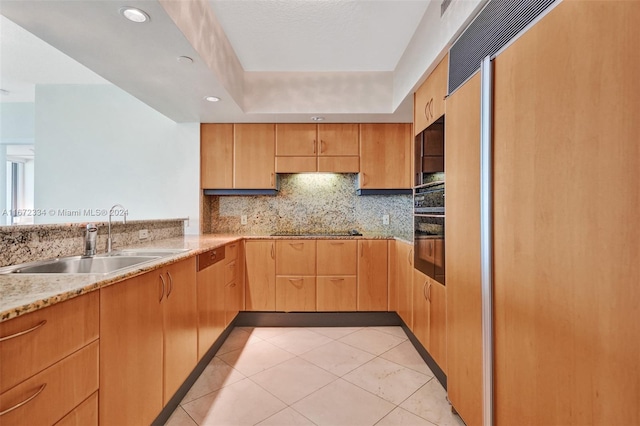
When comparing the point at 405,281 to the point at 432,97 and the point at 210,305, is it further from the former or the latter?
the point at 210,305

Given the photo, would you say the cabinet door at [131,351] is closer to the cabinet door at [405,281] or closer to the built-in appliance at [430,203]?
the built-in appliance at [430,203]

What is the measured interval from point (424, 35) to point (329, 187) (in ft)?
6.30

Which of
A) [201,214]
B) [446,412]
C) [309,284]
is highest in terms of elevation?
[201,214]

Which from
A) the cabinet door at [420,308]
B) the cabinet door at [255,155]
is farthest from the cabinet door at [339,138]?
the cabinet door at [420,308]

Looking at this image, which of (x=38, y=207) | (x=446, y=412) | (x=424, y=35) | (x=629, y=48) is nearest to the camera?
(x=629, y=48)

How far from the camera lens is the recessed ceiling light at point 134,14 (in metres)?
1.45

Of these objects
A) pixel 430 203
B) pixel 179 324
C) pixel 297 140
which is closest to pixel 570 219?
pixel 430 203

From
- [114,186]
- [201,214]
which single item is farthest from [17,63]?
[201,214]

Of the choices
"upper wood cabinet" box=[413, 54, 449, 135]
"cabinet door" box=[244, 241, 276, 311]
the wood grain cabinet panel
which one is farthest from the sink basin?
"upper wood cabinet" box=[413, 54, 449, 135]

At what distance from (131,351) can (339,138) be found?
2.78m

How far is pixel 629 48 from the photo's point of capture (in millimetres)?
713

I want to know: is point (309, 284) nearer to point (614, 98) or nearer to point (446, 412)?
point (446, 412)

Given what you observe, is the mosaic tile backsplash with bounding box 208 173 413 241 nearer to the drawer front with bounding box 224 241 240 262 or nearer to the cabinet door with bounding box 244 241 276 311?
the cabinet door with bounding box 244 241 276 311

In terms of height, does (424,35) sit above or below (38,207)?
above
